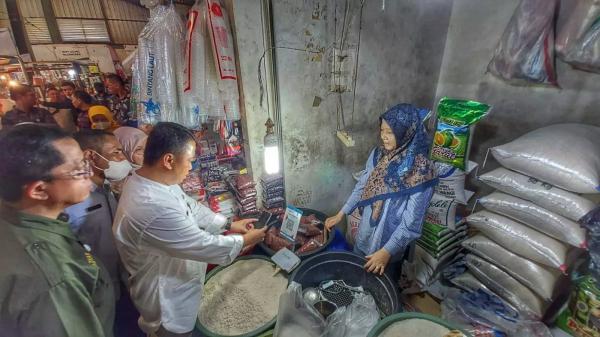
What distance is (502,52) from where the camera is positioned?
7.34ft

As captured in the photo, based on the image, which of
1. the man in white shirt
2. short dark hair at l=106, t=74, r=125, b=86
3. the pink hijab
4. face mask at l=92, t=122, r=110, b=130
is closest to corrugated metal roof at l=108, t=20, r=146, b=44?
short dark hair at l=106, t=74, r=125, b=86

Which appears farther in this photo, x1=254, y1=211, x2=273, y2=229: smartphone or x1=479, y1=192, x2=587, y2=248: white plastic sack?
x1=254, y1=211, x2=273, y2=229: smartphone

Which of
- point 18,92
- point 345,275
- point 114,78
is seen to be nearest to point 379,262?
point 345,275

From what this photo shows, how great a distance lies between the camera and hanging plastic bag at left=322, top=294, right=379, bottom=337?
1466 mm

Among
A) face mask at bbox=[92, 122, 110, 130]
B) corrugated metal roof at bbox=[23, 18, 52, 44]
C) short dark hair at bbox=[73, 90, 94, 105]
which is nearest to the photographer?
face mask at bbox=[92, 122, 110, 130]

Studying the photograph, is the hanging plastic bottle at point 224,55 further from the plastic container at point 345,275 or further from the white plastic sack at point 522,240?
the white plastic sack at point 522,240

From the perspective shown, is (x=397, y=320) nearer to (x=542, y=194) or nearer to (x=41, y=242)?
(x=542, y=194)

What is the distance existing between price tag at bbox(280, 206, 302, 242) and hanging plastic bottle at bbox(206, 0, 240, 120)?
942 millimetres

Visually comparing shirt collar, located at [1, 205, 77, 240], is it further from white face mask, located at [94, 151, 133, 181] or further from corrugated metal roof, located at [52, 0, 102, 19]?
corrugated metal roof, located at [52, 0, 102, 19]

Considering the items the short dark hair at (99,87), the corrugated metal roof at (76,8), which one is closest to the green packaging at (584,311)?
the short dark hair at (99,87)

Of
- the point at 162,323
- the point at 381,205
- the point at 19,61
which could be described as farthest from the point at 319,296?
the point at 19,61

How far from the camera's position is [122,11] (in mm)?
5789

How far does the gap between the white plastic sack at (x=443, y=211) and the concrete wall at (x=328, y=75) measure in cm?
97

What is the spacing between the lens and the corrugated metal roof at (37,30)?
4.13 metres
